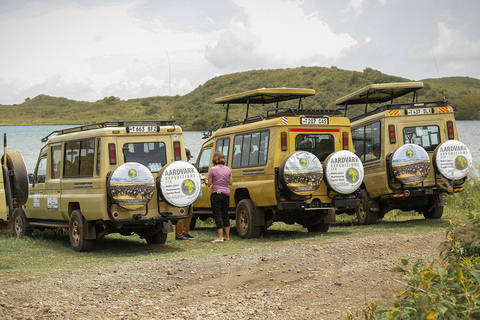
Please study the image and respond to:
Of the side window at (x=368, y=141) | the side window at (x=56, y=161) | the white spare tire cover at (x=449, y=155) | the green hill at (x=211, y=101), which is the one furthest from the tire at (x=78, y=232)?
the green hill at (x=211, y=101)

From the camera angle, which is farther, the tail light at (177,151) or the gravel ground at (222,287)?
the tail light at (177,151)

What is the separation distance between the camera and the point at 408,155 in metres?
13.4

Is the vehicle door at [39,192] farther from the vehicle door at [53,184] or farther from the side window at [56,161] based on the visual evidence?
the side window at [56,161]

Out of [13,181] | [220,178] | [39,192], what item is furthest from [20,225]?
[220,178]

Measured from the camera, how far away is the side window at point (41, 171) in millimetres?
13088

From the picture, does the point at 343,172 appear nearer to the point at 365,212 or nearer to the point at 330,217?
the point at 330,217

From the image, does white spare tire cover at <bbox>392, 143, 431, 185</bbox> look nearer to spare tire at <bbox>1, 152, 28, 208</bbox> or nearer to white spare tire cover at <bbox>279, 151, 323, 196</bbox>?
white spare tire cover at <bbox>279, 151, 323, 196</bbox>

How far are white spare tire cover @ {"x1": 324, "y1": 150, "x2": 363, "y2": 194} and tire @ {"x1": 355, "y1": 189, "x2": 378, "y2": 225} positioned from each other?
255 cm

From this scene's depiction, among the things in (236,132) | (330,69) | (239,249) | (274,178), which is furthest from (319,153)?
(330,69)

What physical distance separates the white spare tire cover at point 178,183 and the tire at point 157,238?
4.84 ft

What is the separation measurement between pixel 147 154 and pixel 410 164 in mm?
5440

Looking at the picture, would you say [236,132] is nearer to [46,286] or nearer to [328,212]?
[328,212]

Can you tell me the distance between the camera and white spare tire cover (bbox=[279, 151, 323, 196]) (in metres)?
11.8

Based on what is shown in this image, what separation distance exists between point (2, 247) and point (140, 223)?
9.46 feet
